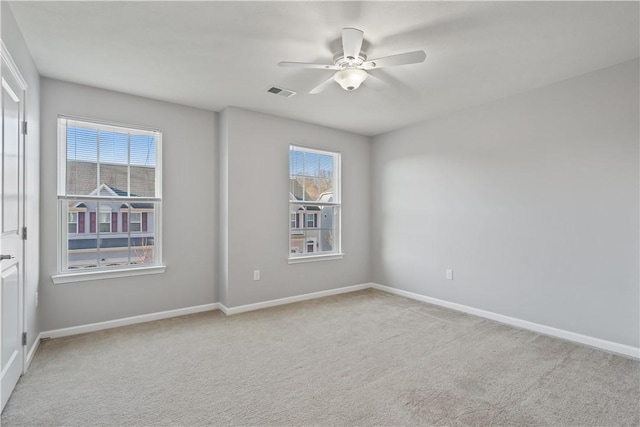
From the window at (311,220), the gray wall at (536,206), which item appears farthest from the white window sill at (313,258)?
the gray wall at (536,206)

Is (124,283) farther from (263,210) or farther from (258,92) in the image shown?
(258,92)

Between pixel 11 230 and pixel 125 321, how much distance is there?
165cm

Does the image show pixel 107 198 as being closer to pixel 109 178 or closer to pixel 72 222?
pixel 109 178

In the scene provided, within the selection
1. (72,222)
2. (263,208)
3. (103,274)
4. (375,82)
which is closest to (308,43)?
(375,82)

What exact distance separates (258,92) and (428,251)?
9.55ft

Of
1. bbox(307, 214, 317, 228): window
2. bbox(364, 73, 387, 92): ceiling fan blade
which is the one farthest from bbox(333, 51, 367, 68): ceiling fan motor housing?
bbox(307, 214, 317, 228): window

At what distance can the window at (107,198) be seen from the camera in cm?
319

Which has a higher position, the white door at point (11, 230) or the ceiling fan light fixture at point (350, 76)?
the ceiling fan light fixture at point (350, 76)

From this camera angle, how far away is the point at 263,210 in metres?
4.15

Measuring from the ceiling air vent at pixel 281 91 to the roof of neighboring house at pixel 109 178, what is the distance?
5.30 ft

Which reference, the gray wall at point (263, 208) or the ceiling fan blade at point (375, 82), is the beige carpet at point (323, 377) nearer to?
the gray wall at point (263, 208)

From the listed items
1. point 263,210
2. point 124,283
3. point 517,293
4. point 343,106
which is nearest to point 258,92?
point 343,106

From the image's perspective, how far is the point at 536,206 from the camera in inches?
130

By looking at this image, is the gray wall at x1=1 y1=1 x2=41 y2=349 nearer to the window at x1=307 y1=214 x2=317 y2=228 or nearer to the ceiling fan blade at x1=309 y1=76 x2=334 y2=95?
the ceiling fan blade at x1=309 y1=76 x2=334 y2=95
